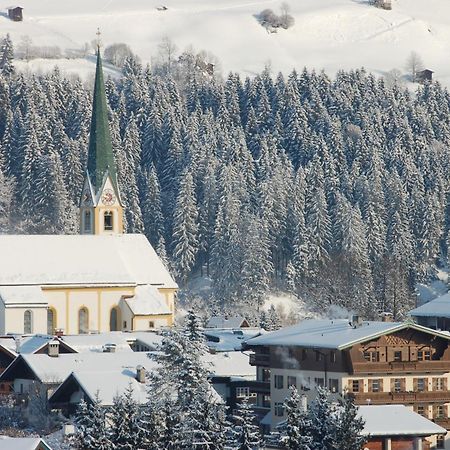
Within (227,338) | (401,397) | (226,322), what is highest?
(226,322)

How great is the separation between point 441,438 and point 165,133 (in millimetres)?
106555

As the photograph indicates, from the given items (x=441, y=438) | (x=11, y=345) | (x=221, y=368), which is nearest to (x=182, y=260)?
(x=11, y=345)

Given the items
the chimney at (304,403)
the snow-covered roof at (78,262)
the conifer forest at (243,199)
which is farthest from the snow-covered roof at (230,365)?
the conifer forest at (243,199)

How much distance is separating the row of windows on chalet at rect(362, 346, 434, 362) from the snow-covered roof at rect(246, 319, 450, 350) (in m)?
0.66

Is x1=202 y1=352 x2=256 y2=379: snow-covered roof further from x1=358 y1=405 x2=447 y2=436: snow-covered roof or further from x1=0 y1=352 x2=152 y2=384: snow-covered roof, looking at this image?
x1=358 y1=405 x2=447 y2=436: snow-covered roof

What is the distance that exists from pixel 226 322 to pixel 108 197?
38.6ft

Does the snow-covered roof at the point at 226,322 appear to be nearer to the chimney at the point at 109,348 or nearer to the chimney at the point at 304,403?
the chimney at the point at 109,348

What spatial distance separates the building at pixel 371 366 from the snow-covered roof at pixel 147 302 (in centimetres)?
3271

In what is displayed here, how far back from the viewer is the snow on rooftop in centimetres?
9569

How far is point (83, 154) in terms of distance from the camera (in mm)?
184500

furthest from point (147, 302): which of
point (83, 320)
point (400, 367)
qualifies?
point (400, 367)

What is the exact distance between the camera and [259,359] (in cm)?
10056

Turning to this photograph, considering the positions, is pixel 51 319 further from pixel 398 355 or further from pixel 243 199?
pixel 243 199

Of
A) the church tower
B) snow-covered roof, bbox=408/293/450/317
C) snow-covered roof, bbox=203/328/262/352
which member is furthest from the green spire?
snow-covered roof, bbox=408/293/450/317
